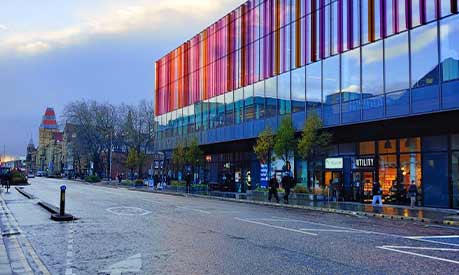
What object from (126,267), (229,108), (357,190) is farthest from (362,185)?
(126,267)

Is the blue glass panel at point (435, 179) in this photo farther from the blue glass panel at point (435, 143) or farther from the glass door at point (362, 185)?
the glass door at point (362, 185)

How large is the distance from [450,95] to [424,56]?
9.58 ft

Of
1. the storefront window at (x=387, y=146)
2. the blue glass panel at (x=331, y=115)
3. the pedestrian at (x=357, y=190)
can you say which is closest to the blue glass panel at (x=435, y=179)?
the storefront window at (x=387, y=146)

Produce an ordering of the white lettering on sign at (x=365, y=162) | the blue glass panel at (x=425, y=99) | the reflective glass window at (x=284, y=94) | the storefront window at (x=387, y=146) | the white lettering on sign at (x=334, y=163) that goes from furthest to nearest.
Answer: the reflective glass window at (x=284, y=94) < the white lettering on sign at (x=334, y=163) < the white lettering on sign at (x=365, y=162) < the storefront window at (x=387, y=146) < the blue glass panel at (x=425, y=99)

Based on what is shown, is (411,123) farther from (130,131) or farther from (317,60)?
(130,131)

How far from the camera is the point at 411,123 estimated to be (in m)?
29.3

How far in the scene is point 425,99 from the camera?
26781mm

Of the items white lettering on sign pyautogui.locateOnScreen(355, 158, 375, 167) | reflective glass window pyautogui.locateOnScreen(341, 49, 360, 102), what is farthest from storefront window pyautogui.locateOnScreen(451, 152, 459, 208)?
reflective glass window pyautogui.locateOnScreen(341, 49, 360, 102)

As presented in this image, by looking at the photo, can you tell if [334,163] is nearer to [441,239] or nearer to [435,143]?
[435,143]

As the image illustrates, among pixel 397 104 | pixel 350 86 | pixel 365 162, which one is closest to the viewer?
pixel 397 104

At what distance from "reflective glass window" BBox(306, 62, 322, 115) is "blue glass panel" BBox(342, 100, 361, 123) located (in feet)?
9.30

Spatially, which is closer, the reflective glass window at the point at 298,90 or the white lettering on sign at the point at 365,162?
the white lettering on sign at the point at 365,162

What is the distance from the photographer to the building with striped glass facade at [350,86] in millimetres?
27203

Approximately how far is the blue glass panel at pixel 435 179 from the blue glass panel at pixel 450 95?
11.9 ft
